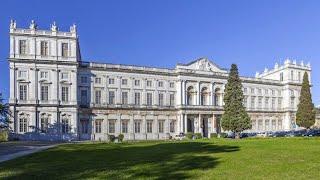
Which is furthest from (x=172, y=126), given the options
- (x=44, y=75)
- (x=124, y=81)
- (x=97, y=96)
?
(x=44, y=75)

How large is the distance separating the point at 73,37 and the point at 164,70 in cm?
2176

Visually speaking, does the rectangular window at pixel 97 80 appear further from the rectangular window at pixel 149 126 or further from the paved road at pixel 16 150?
the paved road at pixel 16 150

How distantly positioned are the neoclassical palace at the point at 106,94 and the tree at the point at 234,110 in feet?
54.1

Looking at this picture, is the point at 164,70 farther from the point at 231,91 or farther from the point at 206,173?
the point at 206,173

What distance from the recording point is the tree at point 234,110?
219 feet

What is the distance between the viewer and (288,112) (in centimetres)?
10200

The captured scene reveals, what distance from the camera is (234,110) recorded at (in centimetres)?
6738

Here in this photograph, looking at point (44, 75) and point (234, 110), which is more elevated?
point (44, 75)

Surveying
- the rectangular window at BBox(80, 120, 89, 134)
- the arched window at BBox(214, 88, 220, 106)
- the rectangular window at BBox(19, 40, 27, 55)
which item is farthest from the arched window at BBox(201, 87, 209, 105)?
the rectangular window at BBox(19, 40, 27, 55)

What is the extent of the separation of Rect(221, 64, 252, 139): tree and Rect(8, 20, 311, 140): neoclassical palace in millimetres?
16494

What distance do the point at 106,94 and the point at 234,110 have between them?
26192 millimetres

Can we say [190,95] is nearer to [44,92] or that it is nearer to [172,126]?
[172,126]

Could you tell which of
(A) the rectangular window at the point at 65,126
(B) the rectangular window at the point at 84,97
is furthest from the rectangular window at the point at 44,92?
(B) the rectangular window at the point at 84,97

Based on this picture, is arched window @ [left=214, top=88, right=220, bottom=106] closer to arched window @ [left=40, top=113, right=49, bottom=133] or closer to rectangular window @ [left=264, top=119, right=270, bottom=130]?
rectangular window @ [left=264, top=119, right=270, bottom=130]
